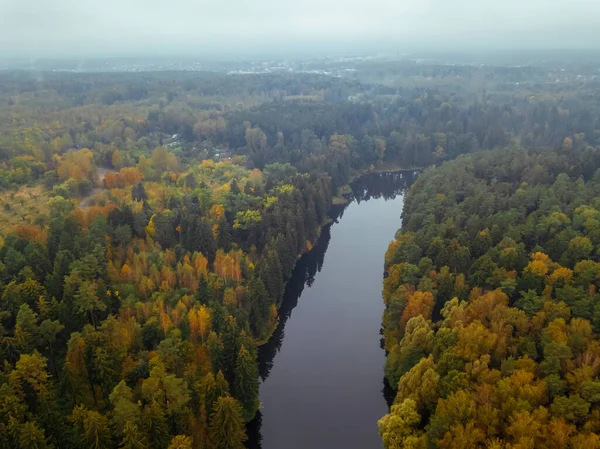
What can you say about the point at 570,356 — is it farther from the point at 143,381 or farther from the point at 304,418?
the point at 143,381

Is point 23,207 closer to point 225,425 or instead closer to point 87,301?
point 87,301

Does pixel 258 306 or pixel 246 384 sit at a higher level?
pixel 258 306

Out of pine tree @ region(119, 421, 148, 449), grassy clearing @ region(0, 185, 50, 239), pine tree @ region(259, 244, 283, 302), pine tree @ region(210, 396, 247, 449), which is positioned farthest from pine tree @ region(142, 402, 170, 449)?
grassy clearing @ region(0, 185, 50, 239)

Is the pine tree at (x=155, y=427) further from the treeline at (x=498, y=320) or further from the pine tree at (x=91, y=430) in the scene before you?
the treeline at (x=498, y=320)

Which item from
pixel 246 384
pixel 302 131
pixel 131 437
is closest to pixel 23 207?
pixel 246 384

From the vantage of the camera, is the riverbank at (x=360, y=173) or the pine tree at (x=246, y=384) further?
the riverbank at (x=360, y=173)

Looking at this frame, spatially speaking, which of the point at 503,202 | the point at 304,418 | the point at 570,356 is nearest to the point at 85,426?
the point at 304,418

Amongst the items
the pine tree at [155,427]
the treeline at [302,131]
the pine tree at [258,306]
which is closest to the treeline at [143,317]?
the pine tree at [155,427]
